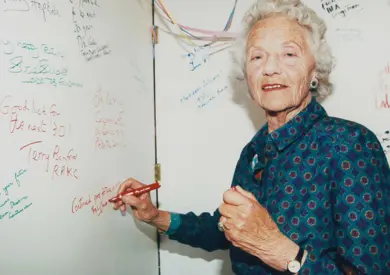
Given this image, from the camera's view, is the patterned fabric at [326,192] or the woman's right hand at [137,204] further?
the woman's right hand at [137,204]

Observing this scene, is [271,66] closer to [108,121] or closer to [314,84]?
[314,84]

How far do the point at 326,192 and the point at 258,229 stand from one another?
0.62 ft

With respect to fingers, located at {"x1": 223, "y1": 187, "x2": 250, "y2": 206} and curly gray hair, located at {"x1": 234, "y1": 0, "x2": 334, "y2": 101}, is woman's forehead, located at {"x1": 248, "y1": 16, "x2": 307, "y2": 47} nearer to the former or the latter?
curly gray hair, located at {"x1": 234, "y1": 0, "x2": 334, "y2": 101}

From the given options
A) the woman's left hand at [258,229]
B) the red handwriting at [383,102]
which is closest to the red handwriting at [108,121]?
the woman's left hand at [258,229]

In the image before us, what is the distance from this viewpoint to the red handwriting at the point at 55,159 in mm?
949

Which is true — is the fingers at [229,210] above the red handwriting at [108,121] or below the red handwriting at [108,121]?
below

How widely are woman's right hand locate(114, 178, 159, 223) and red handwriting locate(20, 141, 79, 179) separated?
0.22m

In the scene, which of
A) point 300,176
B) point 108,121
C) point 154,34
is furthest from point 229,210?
point 154,34

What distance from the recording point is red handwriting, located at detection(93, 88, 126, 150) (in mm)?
1221

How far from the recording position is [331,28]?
1413 millimetres

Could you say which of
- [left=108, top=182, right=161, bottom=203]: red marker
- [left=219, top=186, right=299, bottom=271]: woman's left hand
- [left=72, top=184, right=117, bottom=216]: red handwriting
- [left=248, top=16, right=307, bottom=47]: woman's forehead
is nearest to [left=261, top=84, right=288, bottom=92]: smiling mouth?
[left=248, top=16, right=307, bottom=47]: woman's forehead

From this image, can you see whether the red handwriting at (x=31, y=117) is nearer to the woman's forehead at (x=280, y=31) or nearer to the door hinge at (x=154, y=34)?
the woman's forehead at (x=280, y=31)

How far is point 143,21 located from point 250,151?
670mm

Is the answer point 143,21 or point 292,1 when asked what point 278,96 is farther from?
point 143,21
